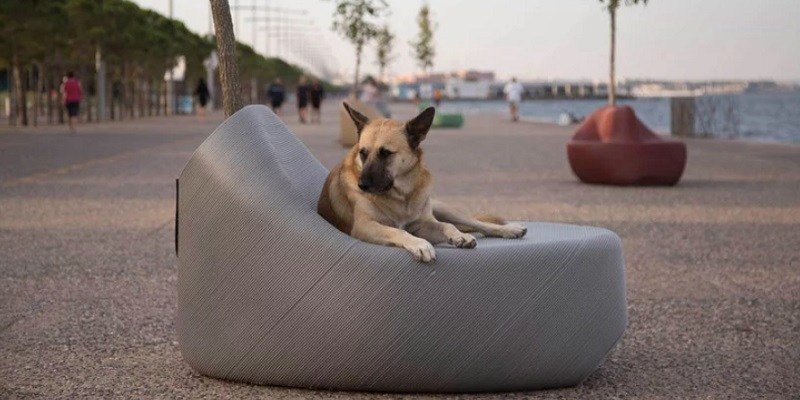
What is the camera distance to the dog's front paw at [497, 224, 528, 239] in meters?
5.91

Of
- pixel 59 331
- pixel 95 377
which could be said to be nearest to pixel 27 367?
pixel 95 377

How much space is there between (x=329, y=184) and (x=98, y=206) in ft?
31.3

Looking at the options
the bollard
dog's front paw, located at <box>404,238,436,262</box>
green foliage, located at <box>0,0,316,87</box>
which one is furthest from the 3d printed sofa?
green foliage, located at <box>0,0,316,87</box>

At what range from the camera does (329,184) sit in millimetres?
5816

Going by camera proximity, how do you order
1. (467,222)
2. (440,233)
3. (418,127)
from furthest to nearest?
(467,222) < (440,233) < (418,127)

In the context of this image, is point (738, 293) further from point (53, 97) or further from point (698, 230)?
point (53, 97)

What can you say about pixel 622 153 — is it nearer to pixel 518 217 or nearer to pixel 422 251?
pixel 518 217

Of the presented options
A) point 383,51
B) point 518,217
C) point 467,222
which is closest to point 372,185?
point 467,222

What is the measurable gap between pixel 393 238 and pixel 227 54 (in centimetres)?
228

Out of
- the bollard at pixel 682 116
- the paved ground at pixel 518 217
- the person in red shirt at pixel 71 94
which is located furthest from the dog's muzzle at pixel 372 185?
the person in red shirt at pixel 71 94

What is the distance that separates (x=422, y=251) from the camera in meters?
5.23

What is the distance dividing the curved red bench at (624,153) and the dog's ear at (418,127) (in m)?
12.7

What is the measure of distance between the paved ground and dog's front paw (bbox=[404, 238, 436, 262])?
0.73 metres

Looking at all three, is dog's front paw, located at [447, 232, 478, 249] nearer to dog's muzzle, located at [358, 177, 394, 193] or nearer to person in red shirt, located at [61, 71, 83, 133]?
dog's muzzle, located at [358, 177, 394, 193]
